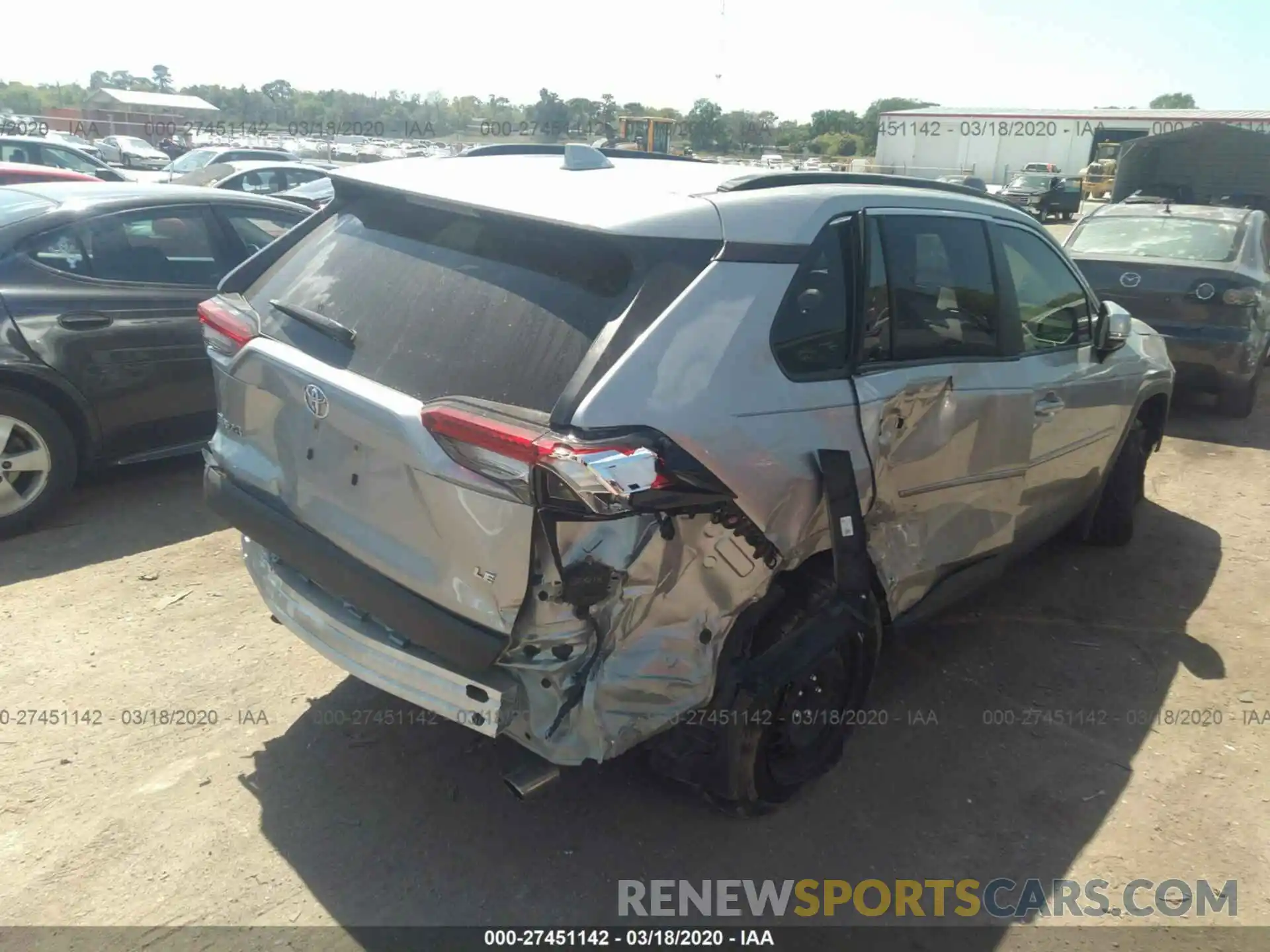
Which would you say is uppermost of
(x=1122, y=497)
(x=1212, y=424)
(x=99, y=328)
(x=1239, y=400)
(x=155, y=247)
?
(x=155, y=247)

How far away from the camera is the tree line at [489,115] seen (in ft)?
84.8

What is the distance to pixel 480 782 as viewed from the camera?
317 centimetres

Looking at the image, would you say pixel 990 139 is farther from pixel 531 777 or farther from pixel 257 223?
pixel 531 777

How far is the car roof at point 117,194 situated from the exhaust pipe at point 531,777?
4371mm

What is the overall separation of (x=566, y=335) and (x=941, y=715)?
231cm

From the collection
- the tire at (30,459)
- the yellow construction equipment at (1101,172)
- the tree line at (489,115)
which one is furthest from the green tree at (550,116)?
the yellow construction equipment at (1101,172)

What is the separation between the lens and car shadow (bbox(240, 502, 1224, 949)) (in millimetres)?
2742

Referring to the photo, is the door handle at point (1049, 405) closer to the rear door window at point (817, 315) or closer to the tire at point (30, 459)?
the rear door window at point (817, 315)

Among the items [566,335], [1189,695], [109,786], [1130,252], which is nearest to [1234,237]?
[1130,252]

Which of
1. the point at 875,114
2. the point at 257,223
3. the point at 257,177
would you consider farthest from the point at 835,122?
the point at 257,223

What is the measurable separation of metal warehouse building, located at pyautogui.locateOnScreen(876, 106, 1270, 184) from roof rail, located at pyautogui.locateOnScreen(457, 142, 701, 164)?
4583cm

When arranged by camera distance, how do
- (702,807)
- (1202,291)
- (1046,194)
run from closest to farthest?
1. (702,807)
2. (1202,291)
3. (1046,194)

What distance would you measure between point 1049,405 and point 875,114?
241 ft

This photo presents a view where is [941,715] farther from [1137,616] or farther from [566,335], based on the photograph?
[566,335]
